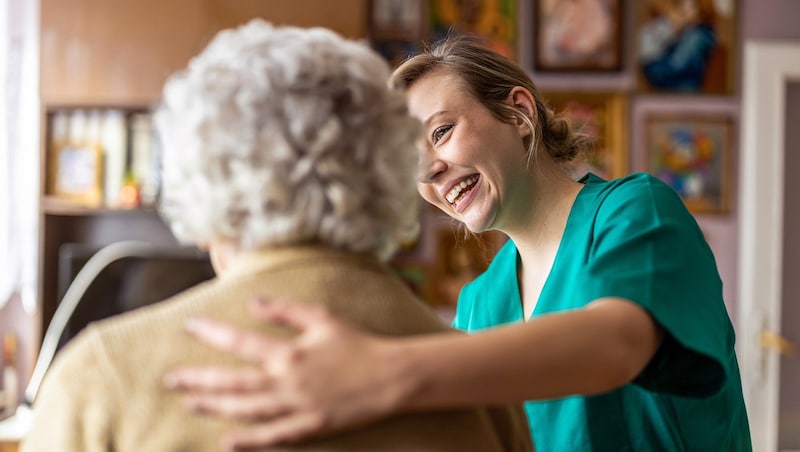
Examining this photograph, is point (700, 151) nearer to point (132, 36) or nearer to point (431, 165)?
point (132, 36)

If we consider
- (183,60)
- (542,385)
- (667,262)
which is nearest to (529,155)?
(667,262)

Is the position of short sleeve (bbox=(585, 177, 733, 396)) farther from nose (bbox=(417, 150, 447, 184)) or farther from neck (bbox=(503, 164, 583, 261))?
nose (bbox=(417, 150, 447, 184))

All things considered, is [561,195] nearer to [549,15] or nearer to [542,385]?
[542,385]

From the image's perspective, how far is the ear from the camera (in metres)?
1.55

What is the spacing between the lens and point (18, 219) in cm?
374

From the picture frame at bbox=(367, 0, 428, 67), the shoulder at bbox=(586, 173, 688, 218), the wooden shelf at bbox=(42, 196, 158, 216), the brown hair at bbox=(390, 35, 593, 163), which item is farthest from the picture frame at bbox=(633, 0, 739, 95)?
the shoulder at bbox=(586, 173, 688, 218)

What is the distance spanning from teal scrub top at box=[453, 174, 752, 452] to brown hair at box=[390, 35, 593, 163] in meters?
0.12

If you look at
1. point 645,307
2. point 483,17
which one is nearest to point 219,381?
point 645,307

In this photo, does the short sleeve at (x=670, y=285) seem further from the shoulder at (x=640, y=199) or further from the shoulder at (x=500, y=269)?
the shoulder at (x=500, y=269)

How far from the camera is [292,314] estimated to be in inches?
31.1

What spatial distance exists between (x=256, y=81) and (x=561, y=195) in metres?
0.80

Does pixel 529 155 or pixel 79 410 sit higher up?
pixel 529 155

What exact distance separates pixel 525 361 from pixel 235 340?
0.27m

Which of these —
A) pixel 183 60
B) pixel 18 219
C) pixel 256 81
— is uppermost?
pixel 183 60
